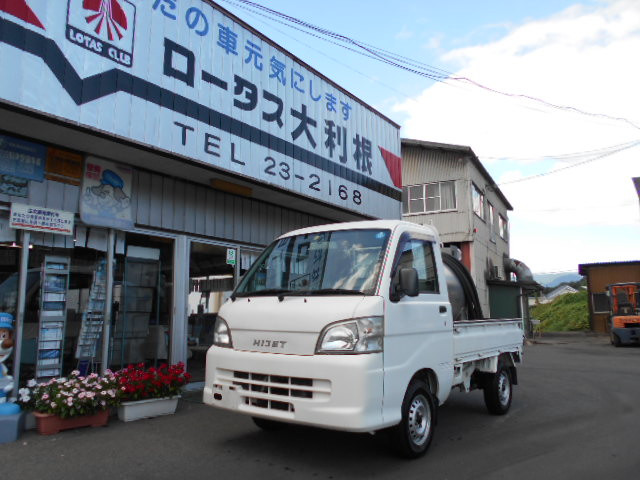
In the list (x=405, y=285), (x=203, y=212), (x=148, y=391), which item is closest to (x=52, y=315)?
(x=148, y=391)

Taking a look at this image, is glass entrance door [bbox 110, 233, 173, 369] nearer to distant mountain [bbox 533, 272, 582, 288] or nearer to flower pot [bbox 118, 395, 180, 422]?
flower pot [bbox 118, 395, 180, 422]

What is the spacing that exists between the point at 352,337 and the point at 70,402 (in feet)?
11.0

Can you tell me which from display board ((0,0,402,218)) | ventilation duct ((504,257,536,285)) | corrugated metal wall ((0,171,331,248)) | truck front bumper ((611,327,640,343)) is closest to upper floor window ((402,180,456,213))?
truck front bumper ((611,327,640,343))

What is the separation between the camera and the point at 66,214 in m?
6.36

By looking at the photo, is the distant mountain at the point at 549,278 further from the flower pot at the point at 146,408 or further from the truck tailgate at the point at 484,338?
the flower pot at the point at 146,408

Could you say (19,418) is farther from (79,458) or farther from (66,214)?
(66,214)

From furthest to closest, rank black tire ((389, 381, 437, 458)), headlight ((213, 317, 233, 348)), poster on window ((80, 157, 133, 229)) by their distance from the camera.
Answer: poster on window ((80, 157, 133, 229)) → headlight ((213, 317, 233, 348)) → black tire ((389, 381, 437, 458))

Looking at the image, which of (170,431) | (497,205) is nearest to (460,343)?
(170,431)

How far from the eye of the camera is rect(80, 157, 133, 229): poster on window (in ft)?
21.9

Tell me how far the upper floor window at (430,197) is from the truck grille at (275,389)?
1913cm

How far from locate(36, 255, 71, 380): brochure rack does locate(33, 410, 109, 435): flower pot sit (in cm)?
117

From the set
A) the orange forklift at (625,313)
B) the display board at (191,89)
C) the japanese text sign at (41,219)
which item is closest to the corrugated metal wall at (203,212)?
the display board at (191,89)

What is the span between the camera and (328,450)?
4.67m

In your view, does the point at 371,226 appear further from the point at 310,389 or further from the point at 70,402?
the point at 70,402
